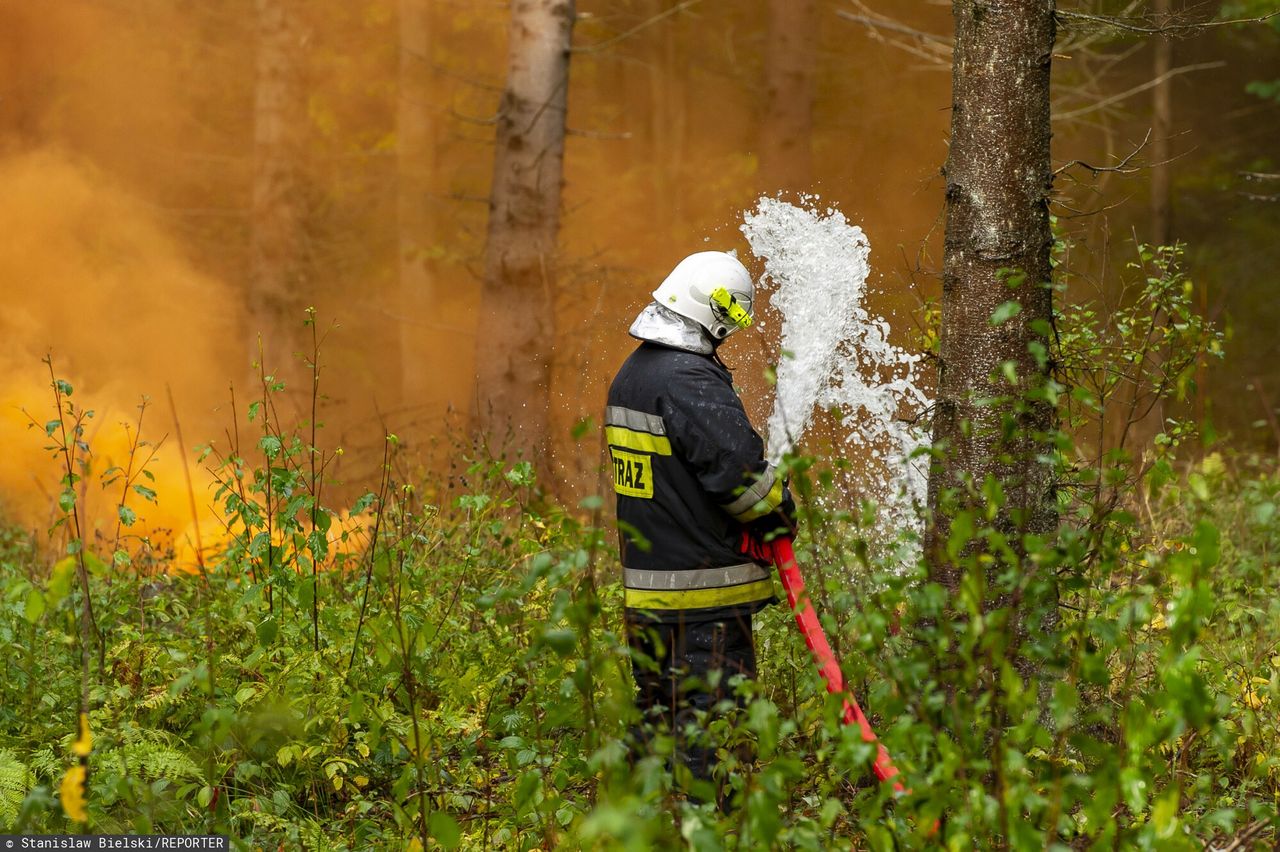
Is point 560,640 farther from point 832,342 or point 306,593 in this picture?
point 832,342

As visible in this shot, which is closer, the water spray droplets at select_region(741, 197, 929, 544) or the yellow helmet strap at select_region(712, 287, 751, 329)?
the yellow helmet strap at select_region(712, 287, 751, 329)

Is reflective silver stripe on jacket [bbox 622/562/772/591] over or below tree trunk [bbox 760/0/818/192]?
below

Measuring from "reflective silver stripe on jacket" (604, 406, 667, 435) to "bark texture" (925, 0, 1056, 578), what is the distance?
1.03m

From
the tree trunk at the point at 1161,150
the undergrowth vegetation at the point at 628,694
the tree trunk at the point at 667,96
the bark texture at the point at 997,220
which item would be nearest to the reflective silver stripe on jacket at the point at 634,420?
the undergrowth vegetation at the point at 628,694

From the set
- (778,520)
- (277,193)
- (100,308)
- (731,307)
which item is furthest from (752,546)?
(100,308)

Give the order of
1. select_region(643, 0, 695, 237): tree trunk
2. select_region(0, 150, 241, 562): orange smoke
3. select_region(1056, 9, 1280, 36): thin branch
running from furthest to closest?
select_region(643, 0, 695, 237): tree trunk
select_region(0, 150, 241, 562): orange smoke
select_region(1056, 9, 1280, 36): thin branch

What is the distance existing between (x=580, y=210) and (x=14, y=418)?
→ 10.0 meters

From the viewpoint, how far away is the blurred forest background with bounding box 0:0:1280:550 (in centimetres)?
1398

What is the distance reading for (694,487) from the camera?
4.14 meters

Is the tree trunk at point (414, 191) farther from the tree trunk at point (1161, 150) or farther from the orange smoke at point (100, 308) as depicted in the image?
the tree trunk at point (1161, 150)

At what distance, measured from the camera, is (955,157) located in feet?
14.6

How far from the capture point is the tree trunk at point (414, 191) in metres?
18.7

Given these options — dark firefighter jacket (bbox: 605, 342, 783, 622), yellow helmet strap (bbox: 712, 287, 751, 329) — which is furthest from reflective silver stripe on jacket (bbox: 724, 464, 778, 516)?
yellow helmet strap (bbox: 712, 287, 751, 329)

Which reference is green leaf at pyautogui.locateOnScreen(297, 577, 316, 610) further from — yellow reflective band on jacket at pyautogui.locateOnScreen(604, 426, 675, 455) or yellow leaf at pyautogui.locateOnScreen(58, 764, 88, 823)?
yellow leaf at pyautogui.locateOnScreen(58, 764, 88, 823)
